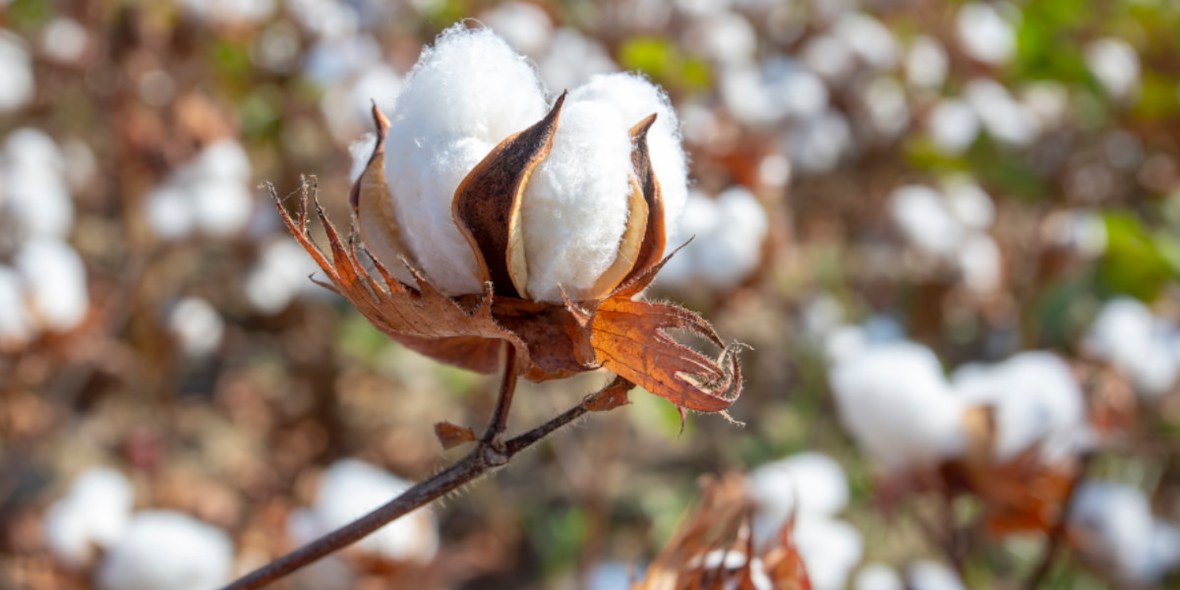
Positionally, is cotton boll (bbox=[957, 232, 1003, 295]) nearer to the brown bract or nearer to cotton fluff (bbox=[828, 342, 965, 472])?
cotton fluff (bbox=[828, 342, 965, 472])

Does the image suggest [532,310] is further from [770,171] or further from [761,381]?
[761,381]

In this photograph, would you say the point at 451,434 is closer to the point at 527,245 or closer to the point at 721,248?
the point at 527,245

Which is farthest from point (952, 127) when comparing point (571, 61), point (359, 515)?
point (359, 515)

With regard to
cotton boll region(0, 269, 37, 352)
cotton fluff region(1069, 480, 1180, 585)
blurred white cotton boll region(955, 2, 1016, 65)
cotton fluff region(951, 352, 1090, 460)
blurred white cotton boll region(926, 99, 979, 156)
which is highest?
cotton boll region(0, 269, 37, 352)

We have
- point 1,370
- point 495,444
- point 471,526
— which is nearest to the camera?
point 495,444

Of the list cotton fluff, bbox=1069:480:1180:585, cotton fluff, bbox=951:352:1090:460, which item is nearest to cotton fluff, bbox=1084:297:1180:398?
cotton fluff, bbox=1069:480:1180:585

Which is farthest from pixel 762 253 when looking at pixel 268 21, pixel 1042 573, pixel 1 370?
pixel 268 21

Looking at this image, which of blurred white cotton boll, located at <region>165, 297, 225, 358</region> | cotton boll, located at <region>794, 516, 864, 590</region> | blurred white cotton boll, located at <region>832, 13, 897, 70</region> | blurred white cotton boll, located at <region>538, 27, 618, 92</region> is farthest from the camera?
blurred white cotton boll, located at <region>832, 13, 897, 70</region>

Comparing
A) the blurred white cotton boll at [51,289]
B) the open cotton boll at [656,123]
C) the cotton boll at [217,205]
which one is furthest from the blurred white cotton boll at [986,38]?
the open cotton boll at [656,123]

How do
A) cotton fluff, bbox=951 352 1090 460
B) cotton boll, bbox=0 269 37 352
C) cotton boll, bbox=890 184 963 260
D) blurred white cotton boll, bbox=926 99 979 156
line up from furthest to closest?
blurred white cotton boll, bbox=926 99 979 156
cotton boll, bbox=890 184 963 260
cotton boll, bbox=0 269 37 352
cotton fluff, bbox=951 352 1090 460
